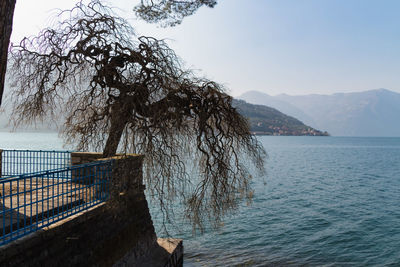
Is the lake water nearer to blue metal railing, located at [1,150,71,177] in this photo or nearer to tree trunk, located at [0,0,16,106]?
blue metal railing, located at [1,150,71,177]

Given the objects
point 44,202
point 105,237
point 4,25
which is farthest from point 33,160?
point 4,25

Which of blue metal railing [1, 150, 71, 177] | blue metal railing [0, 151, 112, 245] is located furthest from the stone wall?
blue metal railing [1, 150, 71, 177]

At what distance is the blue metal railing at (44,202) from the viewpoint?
543 cm

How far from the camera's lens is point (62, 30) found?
10297 mm

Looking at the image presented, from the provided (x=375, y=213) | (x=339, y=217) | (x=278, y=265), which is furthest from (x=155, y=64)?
(x=375, y=213)

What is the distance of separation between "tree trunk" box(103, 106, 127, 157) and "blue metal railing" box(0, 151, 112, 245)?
1.41 m

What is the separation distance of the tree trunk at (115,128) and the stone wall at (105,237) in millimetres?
663

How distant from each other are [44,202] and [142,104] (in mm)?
3788

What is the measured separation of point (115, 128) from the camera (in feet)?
32.5

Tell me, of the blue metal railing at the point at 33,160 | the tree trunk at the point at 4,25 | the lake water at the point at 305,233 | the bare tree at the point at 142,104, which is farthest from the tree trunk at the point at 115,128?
the lake water at the point at 305,233

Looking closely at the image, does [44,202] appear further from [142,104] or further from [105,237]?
[142,104]

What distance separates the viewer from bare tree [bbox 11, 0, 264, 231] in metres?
9.41

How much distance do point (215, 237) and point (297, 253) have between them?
12.0ft

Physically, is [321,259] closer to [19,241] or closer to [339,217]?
[339,217]
